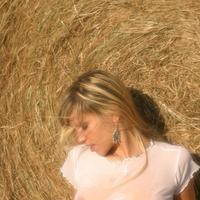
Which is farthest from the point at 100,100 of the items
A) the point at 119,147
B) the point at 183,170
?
the point at 183,170

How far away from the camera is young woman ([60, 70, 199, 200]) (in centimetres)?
179

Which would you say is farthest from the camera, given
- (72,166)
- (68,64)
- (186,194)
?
(68,64)

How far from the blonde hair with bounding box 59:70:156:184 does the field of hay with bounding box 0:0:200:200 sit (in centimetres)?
39

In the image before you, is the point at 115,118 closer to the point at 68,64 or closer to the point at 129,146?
the point at 129,146

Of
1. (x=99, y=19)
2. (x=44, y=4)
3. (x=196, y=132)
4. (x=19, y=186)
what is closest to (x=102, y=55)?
(x=99, y=19)

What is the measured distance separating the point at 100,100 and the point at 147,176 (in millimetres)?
295

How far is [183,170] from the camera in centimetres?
184

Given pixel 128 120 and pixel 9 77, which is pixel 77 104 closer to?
pixel 128 120

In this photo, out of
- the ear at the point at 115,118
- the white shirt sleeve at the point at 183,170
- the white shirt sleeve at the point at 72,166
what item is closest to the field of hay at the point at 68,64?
the white shirt sleeve at the point at 72,166

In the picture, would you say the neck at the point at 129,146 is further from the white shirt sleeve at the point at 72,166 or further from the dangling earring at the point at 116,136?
the white shirt sleeve at the point at 72,166

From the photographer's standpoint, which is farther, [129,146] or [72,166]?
[72,166]

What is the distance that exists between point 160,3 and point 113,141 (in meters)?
0.61

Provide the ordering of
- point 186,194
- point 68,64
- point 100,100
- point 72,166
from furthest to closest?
point 68,64 < point 72,166 < point 186,194 < point 100,100

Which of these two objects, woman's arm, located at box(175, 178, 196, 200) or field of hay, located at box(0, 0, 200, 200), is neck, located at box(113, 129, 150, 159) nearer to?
woman's arm, located at box(175, 178, 196, 200)
